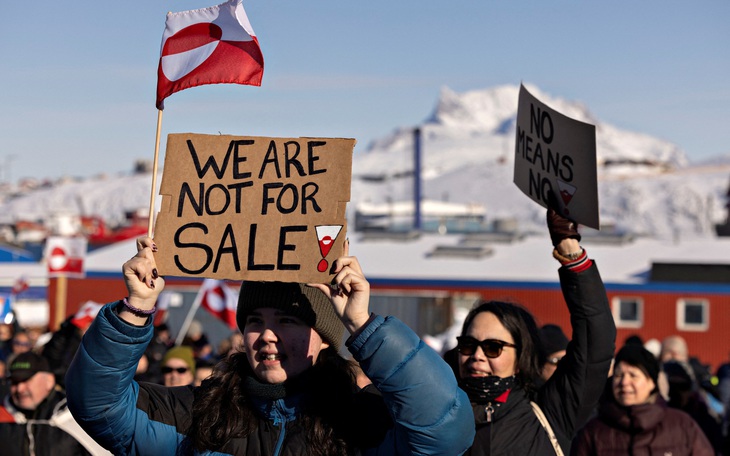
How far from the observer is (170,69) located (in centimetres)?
428

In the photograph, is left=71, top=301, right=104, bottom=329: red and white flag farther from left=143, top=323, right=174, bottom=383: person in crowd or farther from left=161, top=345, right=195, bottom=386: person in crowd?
left=161, top=345, right=195, bottom=386: person in crowd

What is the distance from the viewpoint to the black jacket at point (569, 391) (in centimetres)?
450

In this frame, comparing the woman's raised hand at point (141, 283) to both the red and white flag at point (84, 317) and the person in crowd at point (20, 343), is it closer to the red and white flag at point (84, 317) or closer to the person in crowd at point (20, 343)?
the red and white flag at point (84, 317)

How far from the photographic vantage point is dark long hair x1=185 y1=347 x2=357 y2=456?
140 inches

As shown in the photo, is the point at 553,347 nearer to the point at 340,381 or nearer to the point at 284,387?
the point at 340,381

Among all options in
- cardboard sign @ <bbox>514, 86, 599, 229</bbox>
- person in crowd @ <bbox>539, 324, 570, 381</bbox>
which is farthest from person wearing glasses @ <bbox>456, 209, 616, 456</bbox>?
→ person in crowd @ <bbox>539, 324, 570, 381</bbox>

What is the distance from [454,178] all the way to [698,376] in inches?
6808

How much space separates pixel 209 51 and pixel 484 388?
1.77 m

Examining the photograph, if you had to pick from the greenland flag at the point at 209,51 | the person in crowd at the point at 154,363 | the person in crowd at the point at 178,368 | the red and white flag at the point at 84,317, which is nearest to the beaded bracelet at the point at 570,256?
the greenland flag at the point at 209,51

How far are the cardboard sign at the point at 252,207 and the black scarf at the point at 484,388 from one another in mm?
1340

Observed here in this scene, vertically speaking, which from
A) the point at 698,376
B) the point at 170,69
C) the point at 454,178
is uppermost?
the point at 454,178

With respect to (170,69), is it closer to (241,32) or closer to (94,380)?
(241,32)

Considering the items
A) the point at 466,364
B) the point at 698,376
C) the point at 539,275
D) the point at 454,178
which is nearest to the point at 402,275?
the point at 539,275

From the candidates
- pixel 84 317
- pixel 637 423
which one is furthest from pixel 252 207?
pixel 84 317
